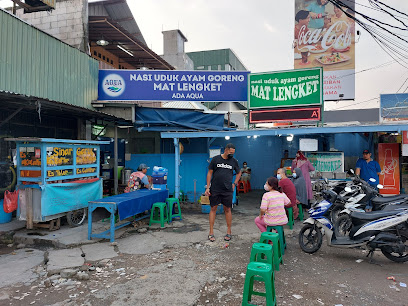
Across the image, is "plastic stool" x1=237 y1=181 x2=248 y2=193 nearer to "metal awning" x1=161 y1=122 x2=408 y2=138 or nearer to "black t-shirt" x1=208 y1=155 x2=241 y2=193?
"metal awning" x1=161 y1=122 x2=408 y2=138

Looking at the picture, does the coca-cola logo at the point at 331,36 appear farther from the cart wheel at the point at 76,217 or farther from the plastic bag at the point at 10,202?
the plastic bag at the point at 10,202

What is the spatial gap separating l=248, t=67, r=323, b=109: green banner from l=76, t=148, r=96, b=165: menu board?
18.6 ft

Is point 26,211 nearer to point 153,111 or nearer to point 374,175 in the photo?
point 153,111

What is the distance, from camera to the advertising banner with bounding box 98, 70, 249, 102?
11.5 meters

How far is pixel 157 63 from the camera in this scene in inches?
657

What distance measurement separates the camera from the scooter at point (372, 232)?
15.9 feet

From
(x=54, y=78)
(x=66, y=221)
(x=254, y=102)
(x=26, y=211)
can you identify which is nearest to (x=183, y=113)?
(x=254, y=102)

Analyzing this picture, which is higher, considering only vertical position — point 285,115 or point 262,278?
point 285,115

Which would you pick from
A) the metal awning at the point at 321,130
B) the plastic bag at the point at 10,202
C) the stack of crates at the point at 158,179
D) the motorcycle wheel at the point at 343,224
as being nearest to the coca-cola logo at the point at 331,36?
the metal awning at the point at 321,130

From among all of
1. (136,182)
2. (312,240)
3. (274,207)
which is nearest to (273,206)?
(274,207)

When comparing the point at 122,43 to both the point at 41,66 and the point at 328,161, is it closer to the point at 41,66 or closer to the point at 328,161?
the point at 41,66

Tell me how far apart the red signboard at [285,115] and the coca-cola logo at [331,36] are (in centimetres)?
945

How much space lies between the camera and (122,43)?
13648 millimetres

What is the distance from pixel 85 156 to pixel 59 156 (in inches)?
36.2
